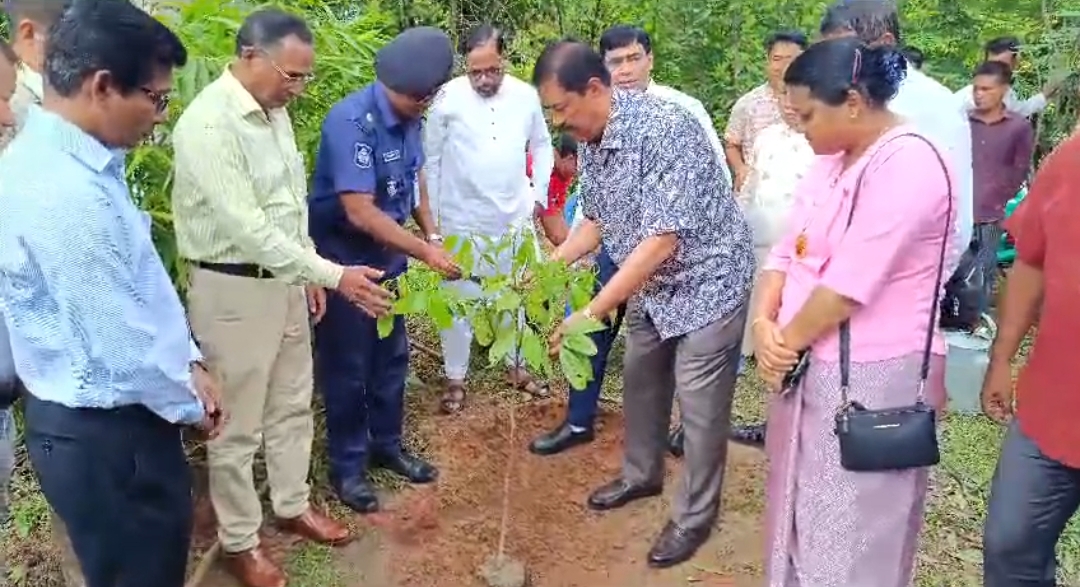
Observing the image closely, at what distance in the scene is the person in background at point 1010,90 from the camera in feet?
18.6

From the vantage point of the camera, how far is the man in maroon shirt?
91.2 inches

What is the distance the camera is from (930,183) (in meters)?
2.21

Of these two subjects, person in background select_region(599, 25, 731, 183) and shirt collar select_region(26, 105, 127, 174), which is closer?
shirt collar select_region(26, 105, 127, 174)

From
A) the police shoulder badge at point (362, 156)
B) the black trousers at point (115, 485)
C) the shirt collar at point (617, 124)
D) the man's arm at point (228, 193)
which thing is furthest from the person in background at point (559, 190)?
the black trousers at point (115, 485)

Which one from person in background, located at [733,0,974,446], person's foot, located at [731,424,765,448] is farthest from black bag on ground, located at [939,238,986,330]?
person in background, located at [733,0,974,446]

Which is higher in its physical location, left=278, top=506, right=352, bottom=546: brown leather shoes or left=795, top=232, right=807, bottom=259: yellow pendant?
left=795, top=232, right=807, bottom=259: yellow pendant

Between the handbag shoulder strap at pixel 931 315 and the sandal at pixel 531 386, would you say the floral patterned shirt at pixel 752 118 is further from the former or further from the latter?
the handbag shoulder strap at pixel 931 315

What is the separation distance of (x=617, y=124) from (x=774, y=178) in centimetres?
130

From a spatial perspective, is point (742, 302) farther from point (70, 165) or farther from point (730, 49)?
point (730, 49)

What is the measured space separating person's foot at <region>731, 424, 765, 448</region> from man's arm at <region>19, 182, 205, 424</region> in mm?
2868

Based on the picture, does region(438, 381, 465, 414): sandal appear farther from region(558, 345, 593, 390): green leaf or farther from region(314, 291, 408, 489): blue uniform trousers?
region(558, 345, 593, 390): green leaf

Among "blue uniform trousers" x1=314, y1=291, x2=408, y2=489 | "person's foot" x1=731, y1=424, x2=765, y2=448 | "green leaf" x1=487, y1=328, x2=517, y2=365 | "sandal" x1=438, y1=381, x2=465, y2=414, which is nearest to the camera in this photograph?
"green leaf" x1=487, y1=328, x2=517, y2=365

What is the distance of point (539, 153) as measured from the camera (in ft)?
15.8

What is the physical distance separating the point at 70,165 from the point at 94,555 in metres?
0.86
